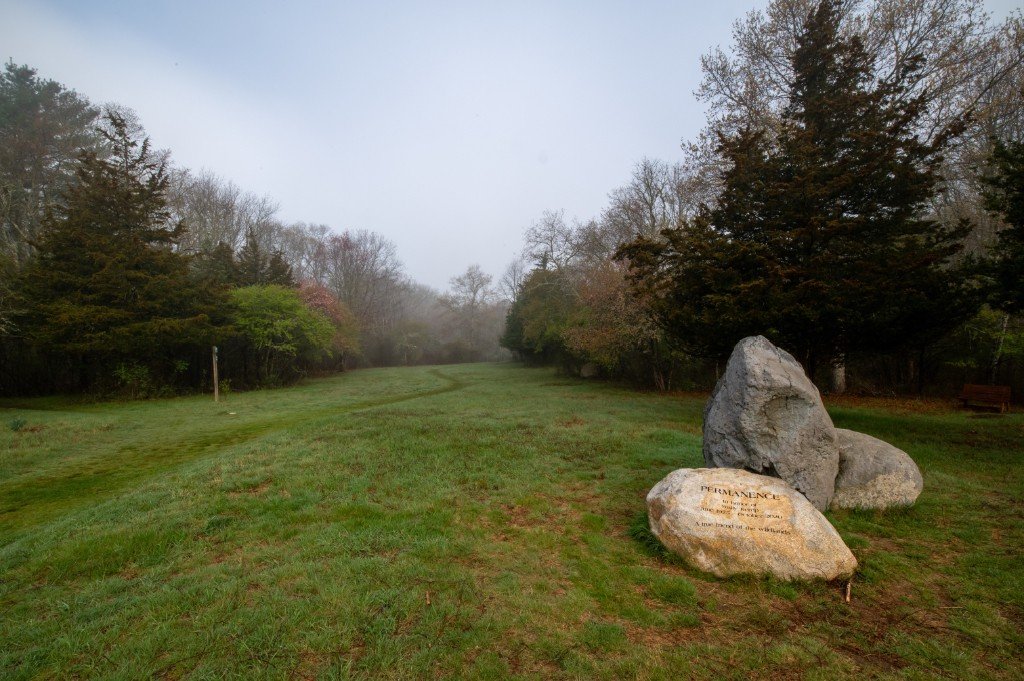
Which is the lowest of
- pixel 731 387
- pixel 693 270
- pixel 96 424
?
pixel 96 424

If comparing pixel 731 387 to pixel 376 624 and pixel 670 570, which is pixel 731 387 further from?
pixel 376 624

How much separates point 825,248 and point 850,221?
2.31ft


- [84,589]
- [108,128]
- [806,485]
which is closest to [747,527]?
[806,485]

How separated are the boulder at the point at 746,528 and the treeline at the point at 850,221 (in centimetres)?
641

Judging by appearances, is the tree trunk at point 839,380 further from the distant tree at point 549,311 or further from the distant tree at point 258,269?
the distant tree at point 258,269

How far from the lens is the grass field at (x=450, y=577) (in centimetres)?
282

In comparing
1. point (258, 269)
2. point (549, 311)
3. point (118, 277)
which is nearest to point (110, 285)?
point (118, 277)

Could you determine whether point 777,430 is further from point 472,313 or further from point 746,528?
point 472,313

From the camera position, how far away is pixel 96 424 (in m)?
11.0

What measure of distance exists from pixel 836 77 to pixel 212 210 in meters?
35.0

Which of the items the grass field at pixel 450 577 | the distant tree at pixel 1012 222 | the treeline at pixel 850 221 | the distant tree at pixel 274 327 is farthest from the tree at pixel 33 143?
the distant tree at pixel 1012 222

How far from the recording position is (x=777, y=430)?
188 inches

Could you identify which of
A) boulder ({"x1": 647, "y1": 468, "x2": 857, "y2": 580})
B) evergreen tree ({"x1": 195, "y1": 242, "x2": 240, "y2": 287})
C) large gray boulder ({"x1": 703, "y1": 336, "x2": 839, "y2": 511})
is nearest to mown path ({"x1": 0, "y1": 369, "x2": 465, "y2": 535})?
boulder ({"x1": 647, "y1": 468, "x2": 857, "y2": 580})

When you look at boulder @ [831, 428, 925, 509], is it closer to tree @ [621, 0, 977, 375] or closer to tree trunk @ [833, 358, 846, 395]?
tree @ [621, 0, 977, 375]
